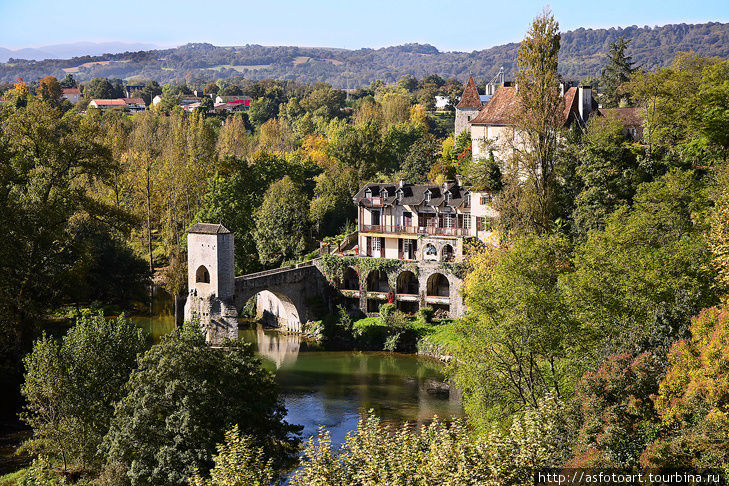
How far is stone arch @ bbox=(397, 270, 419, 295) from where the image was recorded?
54.5 meters

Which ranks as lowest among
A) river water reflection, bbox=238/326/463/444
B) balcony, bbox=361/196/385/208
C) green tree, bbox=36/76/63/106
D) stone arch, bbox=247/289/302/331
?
river water reflection, bbox=238/326/463/444

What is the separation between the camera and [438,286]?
54.8 meters

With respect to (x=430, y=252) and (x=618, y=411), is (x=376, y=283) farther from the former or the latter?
(x=618, y=411)

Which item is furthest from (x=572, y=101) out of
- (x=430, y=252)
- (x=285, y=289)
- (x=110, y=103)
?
(x=110, y=103)

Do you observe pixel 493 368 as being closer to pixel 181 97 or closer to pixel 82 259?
pixel 82 259

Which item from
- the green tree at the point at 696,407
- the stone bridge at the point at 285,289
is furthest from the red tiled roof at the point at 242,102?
the green tree at the point at 696,407

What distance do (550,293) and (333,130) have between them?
236 ft

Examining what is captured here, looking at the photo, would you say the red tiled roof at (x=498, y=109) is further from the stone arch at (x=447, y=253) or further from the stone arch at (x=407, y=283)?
the stone arch at (x=407, y=283)

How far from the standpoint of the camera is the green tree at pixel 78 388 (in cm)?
2830

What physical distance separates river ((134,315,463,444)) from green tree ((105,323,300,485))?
774 centimetres

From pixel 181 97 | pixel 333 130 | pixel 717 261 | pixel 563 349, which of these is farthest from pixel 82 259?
pixel 181 97

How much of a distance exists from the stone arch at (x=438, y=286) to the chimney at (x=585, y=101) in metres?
14.4

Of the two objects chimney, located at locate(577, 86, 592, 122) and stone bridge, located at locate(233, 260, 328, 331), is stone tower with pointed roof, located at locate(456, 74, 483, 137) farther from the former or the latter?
stone bridge, located at locate(233, 260, 328, 331)

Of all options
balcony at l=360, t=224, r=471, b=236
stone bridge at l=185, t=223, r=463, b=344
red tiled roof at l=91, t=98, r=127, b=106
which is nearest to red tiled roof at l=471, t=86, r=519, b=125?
balcony at l=360, t=224, r=471, b=236
